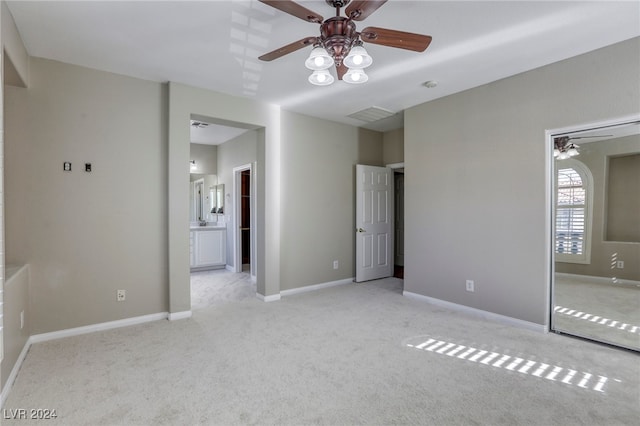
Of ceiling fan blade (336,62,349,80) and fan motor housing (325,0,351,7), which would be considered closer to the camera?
fan motor housing (325,0,351,7)

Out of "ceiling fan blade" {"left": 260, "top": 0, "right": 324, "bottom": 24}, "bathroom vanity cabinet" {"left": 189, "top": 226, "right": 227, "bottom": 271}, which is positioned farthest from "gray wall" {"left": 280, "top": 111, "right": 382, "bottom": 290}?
"ceiling fan blade" {"left": 260, "top": 0, "right": 324, "bottom": 24}

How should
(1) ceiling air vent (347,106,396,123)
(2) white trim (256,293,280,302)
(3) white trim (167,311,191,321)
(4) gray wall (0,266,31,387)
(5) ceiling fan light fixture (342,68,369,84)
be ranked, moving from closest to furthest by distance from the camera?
(4) gray wall (0,266,31,387) → (5) ceiling fan light fixture (342,68,369,84) → (3) white trim (167,311,191,321) → (2) white trim (256,293,280,302) → (1) ceiling air vent (347,106,396,123)

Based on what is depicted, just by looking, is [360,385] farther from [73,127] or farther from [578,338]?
[73,127]

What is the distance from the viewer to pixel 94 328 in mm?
3232

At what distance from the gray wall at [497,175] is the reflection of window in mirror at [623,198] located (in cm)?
43

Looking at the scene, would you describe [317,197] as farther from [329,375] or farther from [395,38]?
[395,38]

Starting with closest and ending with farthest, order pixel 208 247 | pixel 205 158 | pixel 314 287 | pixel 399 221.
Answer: pixel 314 287, pixel 208 247, pixel 205 158, pixel 399 221

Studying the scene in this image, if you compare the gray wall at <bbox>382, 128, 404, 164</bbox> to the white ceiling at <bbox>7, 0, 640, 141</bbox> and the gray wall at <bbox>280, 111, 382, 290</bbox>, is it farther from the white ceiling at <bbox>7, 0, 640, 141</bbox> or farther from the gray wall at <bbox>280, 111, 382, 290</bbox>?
the white ceiling at <bbox>7, 0, 640, 141</bbox>

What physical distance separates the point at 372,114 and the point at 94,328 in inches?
162

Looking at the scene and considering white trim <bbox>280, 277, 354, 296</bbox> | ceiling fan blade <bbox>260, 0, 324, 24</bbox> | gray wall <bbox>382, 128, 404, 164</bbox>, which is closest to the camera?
ceiling fan blade <bbox>260, 0, 324, 24</bbox>

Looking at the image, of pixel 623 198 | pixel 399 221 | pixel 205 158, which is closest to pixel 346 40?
pixel 623 198

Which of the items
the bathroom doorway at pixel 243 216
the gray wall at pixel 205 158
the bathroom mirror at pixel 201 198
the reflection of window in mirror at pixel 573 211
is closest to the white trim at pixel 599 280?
the reflection of window in mirror at pixel 573 211

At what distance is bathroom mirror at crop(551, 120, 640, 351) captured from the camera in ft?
9.21

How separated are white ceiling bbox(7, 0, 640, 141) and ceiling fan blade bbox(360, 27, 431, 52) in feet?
1.04
